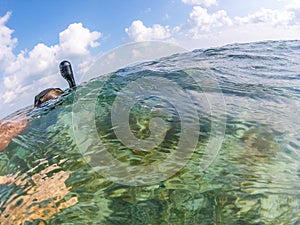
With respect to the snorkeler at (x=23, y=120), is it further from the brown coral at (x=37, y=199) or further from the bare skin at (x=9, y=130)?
the brown coral at (x=37, y=199)

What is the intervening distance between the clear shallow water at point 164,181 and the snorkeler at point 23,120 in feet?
0.51

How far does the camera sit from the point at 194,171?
3.20 metres

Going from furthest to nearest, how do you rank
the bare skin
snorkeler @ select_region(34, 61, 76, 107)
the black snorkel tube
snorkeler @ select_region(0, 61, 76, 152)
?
the black snorkel tube → snorkeler @ select_region(34, 61, 76, 107) → snorkeler @ select_region(0, 61, 76, 152) → the bare skin

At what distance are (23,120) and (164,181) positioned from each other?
2652 mm

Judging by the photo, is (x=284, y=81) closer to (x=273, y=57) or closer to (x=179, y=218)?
(x=273, y=57)

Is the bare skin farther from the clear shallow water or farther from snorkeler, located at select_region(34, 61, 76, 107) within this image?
snorkeler, located at select_region(34, 61, 76, 107)

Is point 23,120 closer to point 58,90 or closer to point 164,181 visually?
point 58,90

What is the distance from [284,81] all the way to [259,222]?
4.05 meters

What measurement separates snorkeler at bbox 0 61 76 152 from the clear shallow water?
6.1 inches

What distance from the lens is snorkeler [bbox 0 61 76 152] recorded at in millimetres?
4246

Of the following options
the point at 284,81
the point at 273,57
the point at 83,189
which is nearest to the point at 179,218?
the point at 83,189

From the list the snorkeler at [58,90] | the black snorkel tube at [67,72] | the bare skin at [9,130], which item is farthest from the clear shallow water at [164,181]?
the black snorkel tube at [67,72]

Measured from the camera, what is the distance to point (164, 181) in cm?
308

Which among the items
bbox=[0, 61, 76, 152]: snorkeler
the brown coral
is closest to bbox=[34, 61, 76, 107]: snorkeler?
bbox=[0, 61, 76, 152]: snorkeler
